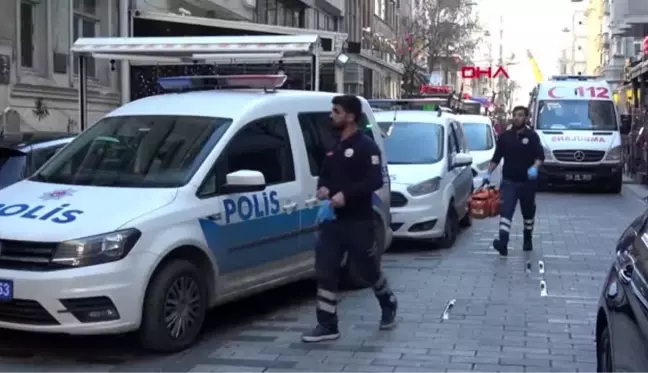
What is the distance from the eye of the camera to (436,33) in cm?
4103

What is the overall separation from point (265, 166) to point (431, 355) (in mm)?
2228

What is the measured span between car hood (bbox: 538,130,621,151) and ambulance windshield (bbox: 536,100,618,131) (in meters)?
0.27

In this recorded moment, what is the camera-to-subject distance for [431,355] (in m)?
7.31

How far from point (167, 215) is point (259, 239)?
3.90 ft

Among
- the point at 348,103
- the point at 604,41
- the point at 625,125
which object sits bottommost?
the point at 625,125

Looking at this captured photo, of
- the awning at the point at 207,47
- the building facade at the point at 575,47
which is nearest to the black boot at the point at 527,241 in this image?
the awning at the point at 207,47

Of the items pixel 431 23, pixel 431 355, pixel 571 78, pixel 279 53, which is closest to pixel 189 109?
pixel 279 53

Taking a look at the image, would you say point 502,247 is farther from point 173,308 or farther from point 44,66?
point 44,66

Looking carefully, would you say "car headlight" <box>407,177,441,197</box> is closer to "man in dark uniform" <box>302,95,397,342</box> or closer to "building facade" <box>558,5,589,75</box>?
"man in dark uniform" <box>302,95,397,342</box>

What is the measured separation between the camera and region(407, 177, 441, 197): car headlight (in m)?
12.7

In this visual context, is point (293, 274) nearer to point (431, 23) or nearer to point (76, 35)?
point (76, 35)

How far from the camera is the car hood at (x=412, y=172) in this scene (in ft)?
42.2

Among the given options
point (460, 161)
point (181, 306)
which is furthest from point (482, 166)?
point (181, 306)

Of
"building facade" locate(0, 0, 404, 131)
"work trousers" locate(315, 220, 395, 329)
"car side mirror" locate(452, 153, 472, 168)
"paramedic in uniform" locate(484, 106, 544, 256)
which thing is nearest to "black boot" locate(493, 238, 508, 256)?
"paramedic in uniform" locate(484, 106, 544, 256)
